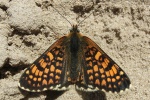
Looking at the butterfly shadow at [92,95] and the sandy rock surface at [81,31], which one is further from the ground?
the sandy rock surface at [81,31]

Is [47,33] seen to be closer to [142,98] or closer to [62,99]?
[62,99]

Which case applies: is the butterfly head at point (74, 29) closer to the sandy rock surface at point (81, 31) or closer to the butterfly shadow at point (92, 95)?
the sandy rock surface at point (81, 31)

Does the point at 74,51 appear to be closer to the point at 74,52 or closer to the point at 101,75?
the point at 74,52

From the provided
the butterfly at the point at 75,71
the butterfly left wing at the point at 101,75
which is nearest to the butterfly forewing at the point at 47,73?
the butterfly at the point at 75,71

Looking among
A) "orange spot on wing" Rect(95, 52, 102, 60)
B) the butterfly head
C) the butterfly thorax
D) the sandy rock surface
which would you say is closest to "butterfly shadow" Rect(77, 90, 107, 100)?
the sandy rock surface

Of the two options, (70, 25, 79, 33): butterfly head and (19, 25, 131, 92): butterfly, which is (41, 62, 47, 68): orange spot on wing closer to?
(19, 25, 131, 92): butterfly

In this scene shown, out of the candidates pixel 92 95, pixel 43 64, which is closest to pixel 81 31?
pixel 43 64
